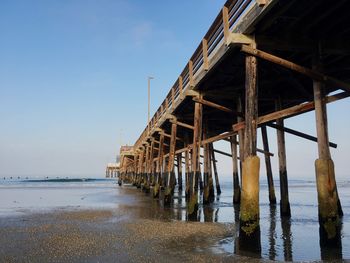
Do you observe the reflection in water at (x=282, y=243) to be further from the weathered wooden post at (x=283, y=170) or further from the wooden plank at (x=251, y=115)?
the wooden plank at (x=251, y=115)

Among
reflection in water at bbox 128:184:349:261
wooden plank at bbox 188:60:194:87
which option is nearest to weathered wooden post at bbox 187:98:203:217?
reflection in water at bbox 128:184:349:261

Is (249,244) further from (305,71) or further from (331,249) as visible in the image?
(305,71)

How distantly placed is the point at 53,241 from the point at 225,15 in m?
7.00

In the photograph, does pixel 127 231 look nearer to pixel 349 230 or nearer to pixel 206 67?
pixel 206 67

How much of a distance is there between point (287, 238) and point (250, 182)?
268 centimetres

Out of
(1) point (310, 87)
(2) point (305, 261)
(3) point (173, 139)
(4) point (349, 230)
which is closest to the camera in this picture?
(2) point (305, 261)

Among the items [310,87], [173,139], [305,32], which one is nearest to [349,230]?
[310,87]

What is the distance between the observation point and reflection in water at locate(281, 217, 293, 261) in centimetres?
728

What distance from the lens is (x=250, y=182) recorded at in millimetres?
7520

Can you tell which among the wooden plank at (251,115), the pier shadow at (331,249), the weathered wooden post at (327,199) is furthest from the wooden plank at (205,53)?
the pier shadow at (331,249)

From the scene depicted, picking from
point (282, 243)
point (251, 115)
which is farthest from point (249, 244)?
point (251, 115)

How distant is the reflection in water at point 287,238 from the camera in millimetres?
7282

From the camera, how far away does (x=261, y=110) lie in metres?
17.5

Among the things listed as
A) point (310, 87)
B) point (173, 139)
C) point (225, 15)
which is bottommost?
point (173, 139)
